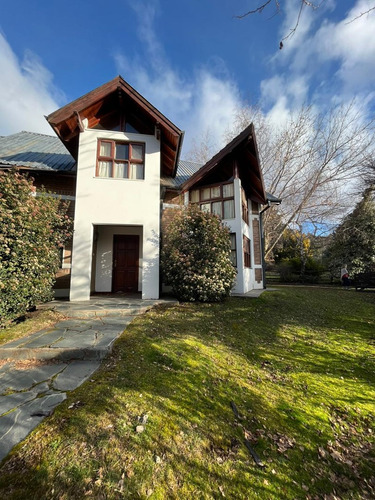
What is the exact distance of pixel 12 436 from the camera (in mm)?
1864

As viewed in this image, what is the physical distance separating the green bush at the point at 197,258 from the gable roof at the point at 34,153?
5.01 meters

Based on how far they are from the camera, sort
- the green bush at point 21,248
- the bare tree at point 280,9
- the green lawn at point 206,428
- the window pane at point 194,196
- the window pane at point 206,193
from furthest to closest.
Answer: the window pane at point 194,196
the window pane at point 206,193
the green bush at point 21,248
the bare tree at point 280,9
the green lawn at point 206,428

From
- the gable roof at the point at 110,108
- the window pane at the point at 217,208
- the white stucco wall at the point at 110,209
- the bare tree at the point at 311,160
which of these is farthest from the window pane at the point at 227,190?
the bare tree at the point at 311,160

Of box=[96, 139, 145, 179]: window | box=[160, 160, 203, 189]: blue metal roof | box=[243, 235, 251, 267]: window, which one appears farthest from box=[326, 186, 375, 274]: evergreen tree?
box=[96, 139, 145, 179]: window

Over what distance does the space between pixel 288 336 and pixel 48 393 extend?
4.74 meters

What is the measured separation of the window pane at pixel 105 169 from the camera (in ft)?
25.8

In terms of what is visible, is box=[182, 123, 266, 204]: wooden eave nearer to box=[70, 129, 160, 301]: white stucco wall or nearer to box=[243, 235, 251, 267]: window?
box=[70, 129, 160, 301]: white stucco wall

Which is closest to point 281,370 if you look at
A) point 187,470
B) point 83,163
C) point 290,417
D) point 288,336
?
point 290,417

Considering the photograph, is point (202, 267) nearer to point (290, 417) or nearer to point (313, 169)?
point (290, 417)

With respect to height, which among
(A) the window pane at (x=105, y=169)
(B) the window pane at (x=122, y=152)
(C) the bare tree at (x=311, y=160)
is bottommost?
(A) the window pane at (x=105, y=169)

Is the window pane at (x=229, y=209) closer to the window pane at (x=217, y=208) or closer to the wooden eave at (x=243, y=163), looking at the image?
the window pane at (x=217, y=208)

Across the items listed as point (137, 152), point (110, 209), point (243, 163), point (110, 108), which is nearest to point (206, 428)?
point (110, 209)

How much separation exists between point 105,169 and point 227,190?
5.37 meters

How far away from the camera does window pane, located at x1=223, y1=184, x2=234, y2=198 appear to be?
10.1 metres
